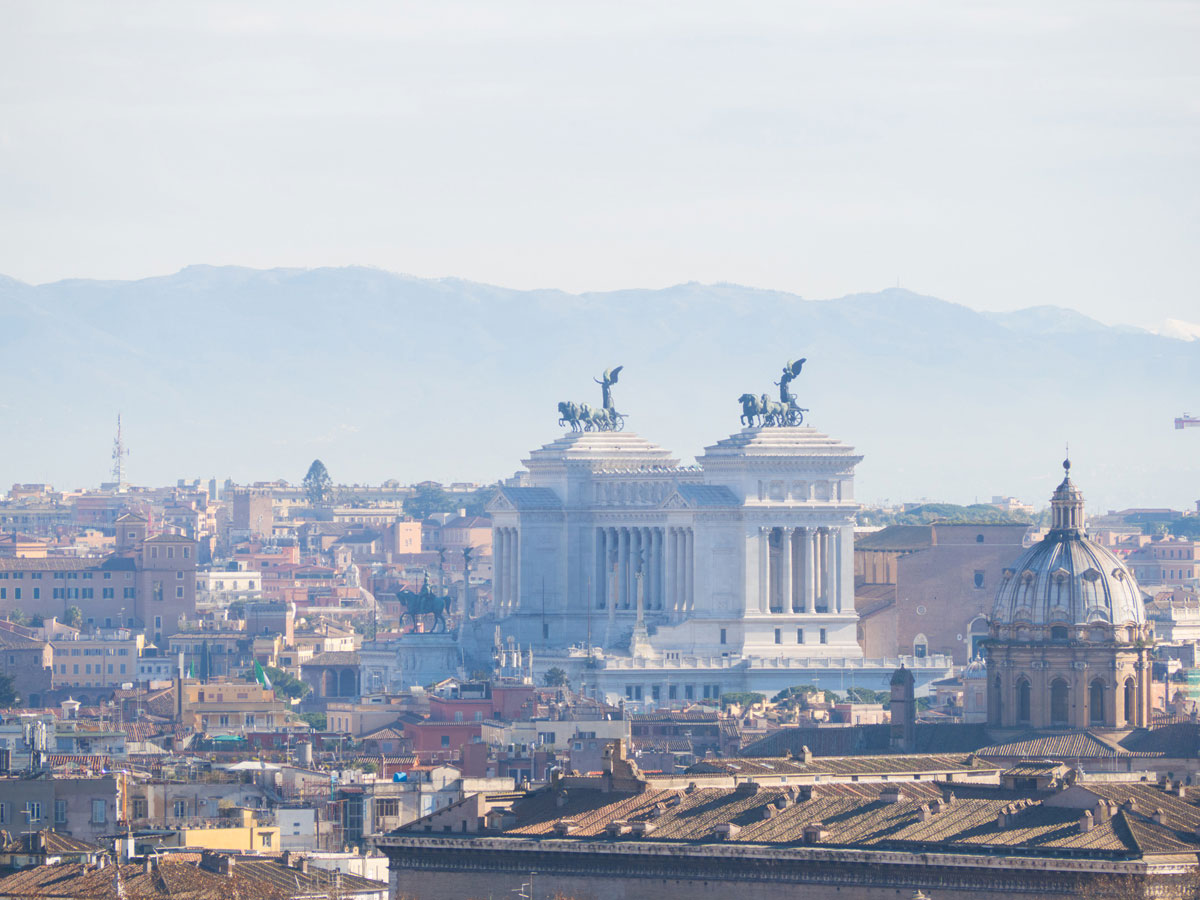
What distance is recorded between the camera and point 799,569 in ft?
612

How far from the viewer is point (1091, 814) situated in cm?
7444

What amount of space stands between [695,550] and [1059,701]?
62.9m

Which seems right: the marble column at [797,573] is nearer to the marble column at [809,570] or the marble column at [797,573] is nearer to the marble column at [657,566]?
the marble column at [809,570]

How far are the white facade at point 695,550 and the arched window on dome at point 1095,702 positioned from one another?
5580cm

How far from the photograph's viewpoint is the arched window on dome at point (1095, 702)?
405 ft

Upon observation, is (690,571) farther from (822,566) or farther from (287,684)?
(287,684)

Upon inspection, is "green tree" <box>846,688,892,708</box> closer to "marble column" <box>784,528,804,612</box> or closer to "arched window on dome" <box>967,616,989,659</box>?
"marble column" <box>784,528,804,612</box>

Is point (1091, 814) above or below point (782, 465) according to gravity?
below

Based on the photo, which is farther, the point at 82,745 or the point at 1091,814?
the point at 82,745

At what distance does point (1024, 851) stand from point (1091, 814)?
2009 millimetres

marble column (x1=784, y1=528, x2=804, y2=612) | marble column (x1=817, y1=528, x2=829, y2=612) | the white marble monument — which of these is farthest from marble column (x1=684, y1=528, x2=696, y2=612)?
marble column (x1=817, y1=528, x2=829, y2=612)

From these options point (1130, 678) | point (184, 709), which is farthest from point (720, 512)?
point (1130, 678)

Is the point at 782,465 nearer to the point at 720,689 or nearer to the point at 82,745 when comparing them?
the point at 720,689

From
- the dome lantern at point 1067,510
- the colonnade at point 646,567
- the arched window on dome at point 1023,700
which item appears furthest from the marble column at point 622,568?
the arched window on dome at point 1023,700
